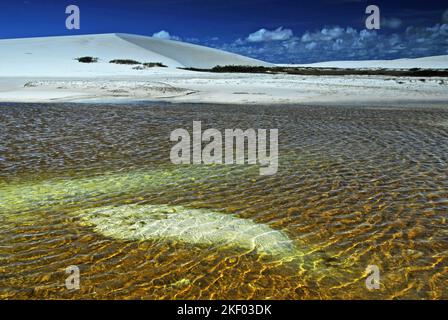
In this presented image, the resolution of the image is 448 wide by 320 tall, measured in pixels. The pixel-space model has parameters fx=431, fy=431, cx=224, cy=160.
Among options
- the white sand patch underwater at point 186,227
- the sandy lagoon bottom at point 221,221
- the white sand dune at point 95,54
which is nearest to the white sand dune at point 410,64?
the white sand dune at point 95,54

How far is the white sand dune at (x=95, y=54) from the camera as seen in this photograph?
5289cm

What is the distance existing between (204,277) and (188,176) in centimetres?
438

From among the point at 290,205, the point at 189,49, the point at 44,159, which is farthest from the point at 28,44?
the point at 290,205

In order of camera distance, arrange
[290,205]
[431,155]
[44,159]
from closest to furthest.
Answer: [290,205]
[44,159]
[431,155]

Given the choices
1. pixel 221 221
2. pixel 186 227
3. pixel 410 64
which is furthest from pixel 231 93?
pixel 410 64

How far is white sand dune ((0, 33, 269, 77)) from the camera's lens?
52888 mm

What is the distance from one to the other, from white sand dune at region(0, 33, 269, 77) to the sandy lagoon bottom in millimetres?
40701

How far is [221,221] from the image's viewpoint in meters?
7.05

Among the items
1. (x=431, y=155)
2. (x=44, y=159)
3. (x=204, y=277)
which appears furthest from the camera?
(x=431, y=155)

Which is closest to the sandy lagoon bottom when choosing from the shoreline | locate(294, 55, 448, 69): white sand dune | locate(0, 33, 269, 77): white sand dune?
the shoreline

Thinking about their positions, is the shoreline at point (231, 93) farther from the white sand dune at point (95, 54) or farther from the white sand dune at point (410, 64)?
the white sand dune at point (410, 64)

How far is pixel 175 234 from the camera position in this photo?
21.5 ft

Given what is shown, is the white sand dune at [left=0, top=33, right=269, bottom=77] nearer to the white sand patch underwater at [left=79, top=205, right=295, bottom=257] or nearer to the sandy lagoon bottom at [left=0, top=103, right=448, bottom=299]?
the sandy lagoon bottom at [left=0, top=103, right=448, bottom=299]
